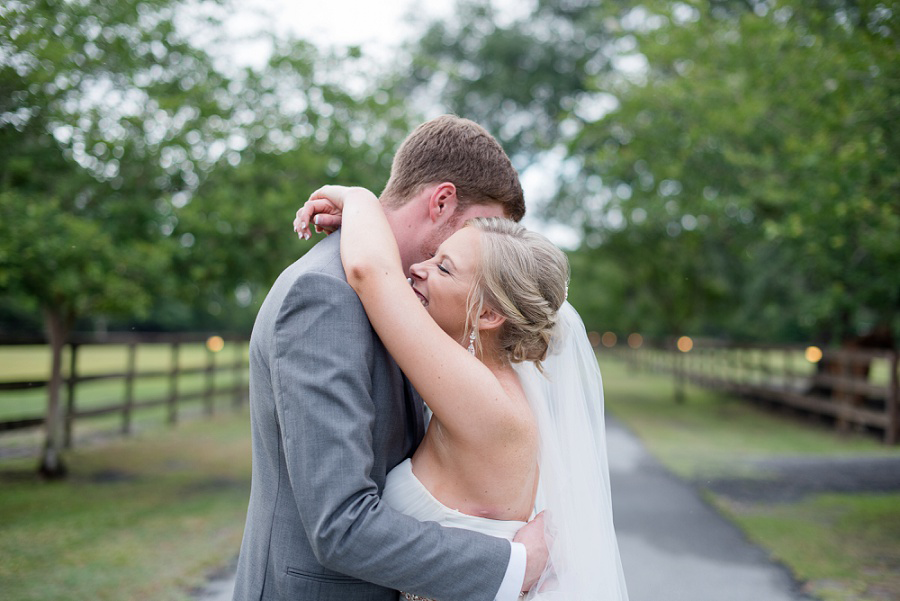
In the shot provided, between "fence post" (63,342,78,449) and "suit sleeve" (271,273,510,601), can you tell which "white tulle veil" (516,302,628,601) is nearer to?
"suit sleeve" (271,273,510,601)

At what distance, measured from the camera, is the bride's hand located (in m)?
2.17

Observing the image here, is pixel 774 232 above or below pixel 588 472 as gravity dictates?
above

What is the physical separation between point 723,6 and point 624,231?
6.37 meters

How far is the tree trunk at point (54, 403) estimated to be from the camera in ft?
27.7

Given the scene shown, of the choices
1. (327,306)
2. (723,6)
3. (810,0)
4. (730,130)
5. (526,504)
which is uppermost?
(723,6)

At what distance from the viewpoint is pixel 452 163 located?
2145 millimetres

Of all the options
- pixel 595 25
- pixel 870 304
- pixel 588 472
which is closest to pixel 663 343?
pixel 595 25

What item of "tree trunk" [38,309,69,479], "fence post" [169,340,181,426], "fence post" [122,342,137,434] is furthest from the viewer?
"fence post" [169,340,181,426]

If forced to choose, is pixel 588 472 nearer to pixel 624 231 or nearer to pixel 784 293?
pixel 784 293

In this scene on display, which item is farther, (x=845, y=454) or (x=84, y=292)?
(x=845, y=454)

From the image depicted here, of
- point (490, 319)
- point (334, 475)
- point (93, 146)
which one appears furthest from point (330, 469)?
point (93, 146)

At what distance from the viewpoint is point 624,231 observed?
828 inches

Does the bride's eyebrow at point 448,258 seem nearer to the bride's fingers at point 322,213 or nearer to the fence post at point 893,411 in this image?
the bride's fingers at point 322,213

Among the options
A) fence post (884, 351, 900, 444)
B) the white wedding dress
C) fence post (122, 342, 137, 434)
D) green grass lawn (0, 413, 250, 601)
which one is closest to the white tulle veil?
the white wedding dress
